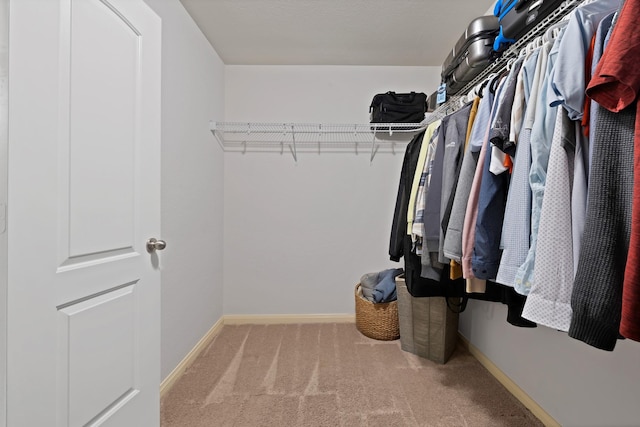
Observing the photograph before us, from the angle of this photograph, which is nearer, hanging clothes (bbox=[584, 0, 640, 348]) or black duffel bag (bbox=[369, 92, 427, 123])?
hanging clothes (bbox=[584, 0, 640, 348])

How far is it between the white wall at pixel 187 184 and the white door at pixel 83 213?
0.50 m

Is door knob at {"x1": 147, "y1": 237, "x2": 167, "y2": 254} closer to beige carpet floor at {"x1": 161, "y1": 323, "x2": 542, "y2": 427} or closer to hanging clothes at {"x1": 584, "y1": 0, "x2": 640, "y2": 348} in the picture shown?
beige carpet floor at {"x1": 161, "y1": 323, "x2": 542, "y2": 427}

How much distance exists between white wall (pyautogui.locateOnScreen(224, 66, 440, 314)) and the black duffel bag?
24 centimetres

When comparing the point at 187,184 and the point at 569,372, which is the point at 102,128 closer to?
the point at 187,184

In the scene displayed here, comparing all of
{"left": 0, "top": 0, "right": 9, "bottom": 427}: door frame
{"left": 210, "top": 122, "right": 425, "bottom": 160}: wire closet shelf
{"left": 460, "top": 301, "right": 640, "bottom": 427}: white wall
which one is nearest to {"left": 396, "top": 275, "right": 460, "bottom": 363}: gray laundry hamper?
{"left": 460, "top": 301, "right": 640, "bottom": 427}: white wall

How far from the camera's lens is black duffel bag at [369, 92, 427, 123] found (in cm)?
243

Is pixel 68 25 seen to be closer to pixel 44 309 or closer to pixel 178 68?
pixel 44 309

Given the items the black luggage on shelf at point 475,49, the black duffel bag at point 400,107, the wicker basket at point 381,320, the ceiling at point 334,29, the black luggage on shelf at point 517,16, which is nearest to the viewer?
the black luggage on shelf at point 517,16

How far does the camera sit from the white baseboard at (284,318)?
2.61 meters

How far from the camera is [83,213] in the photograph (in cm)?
89

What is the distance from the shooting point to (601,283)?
20.4 inches

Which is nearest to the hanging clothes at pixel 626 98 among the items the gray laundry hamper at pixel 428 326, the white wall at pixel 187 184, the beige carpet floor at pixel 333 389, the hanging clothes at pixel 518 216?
the hanging clothes at pixel 518 216

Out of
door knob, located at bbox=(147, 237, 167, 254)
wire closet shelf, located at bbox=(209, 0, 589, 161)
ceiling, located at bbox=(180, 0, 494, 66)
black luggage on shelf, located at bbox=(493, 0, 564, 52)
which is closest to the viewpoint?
black luggage on shelf, located at bbox=(493, 0, 564, 52)

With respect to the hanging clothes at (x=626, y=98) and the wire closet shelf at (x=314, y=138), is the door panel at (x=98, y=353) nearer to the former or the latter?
the hanging clothes at (x=626, y=98)
